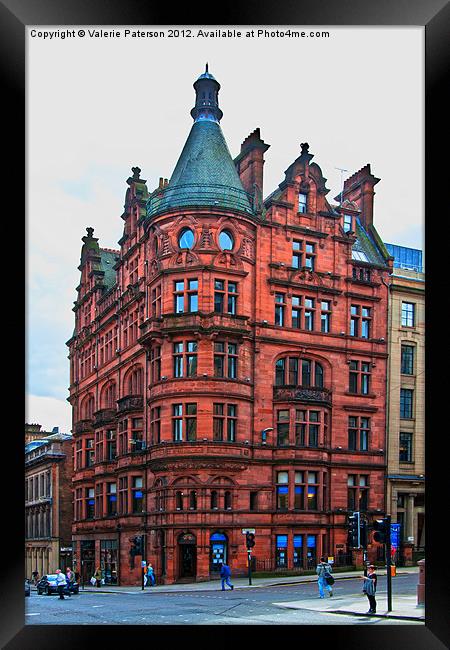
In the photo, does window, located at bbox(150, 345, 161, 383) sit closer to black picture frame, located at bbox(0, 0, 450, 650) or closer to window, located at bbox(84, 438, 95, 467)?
window, located at bbox(84, 438, 95, 467)

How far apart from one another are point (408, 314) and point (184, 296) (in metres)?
8.76

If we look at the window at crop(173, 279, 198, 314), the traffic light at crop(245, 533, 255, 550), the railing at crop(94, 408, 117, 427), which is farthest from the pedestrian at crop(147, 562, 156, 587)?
the window at crop(173, 279, 198, 314)

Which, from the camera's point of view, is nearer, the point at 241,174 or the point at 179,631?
the point at 179,631

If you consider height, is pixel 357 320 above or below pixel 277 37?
below

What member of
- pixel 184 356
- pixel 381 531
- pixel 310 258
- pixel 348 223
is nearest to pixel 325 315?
pixel 310 258

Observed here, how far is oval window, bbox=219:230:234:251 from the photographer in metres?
32.0

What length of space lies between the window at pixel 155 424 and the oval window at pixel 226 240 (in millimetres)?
6951

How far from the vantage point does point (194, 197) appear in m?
31.5

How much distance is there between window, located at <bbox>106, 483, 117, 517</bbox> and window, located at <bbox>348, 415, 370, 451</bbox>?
31.7ft
